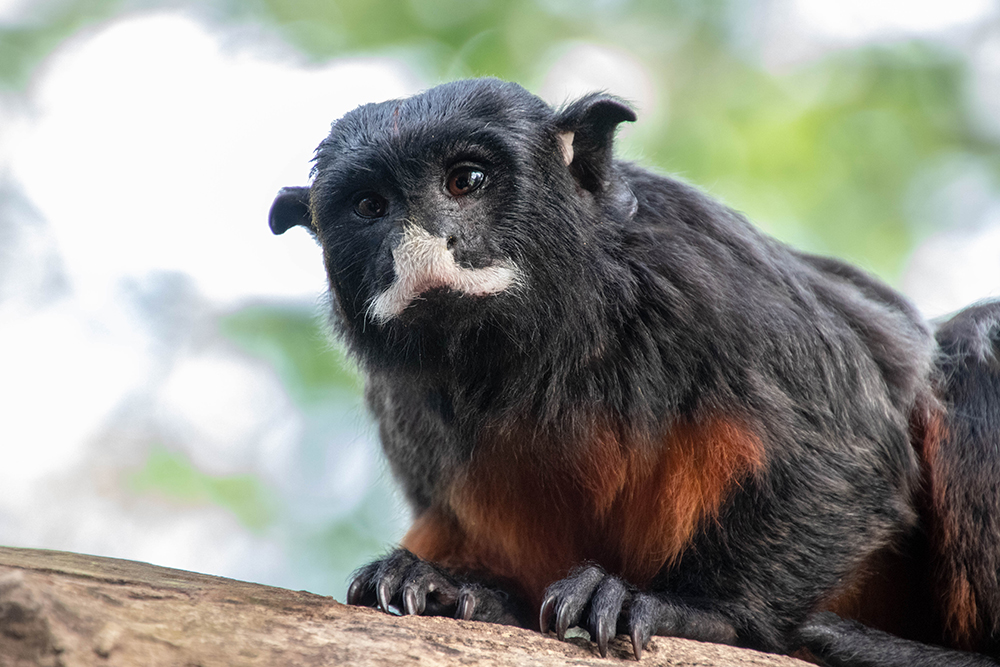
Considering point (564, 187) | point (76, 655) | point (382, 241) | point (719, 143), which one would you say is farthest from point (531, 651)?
point (719, 143)

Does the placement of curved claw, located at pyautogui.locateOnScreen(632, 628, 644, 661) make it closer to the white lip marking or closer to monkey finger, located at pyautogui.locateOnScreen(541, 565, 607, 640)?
monkey finger, located at pyautogui.locateOnScreen(541, 565, 607, 640)

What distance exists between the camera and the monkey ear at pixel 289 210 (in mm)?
3646

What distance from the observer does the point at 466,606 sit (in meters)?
3.26

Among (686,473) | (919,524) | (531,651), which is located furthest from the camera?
(919,524)

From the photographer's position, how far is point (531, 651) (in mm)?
2500

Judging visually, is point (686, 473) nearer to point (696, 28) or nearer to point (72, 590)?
point (72, 590)

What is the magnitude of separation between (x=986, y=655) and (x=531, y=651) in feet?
5.91

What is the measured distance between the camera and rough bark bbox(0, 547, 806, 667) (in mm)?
1904

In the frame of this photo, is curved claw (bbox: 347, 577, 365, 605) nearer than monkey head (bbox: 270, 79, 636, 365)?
No

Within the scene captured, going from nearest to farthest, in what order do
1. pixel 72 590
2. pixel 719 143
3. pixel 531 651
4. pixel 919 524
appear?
pixel 72 590, pixel 531 651, pixel 919 524, pixel 719 143

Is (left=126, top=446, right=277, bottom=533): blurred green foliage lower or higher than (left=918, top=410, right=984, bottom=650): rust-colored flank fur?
higher

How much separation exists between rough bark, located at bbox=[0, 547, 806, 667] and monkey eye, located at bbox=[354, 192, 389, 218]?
4.18 feet

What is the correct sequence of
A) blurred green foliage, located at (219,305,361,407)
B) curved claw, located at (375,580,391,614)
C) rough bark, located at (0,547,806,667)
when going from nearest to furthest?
rough bark, located at (0,547,806,667)
curved claw, located at (375,580,391,614)
blurred green foliage, located at (219,305,361,407)

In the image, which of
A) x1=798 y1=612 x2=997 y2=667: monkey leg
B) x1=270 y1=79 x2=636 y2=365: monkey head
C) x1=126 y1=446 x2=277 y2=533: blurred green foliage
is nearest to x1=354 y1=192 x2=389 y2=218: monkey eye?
x1=270 y1=79 x2=636 y2=365: monkey head
